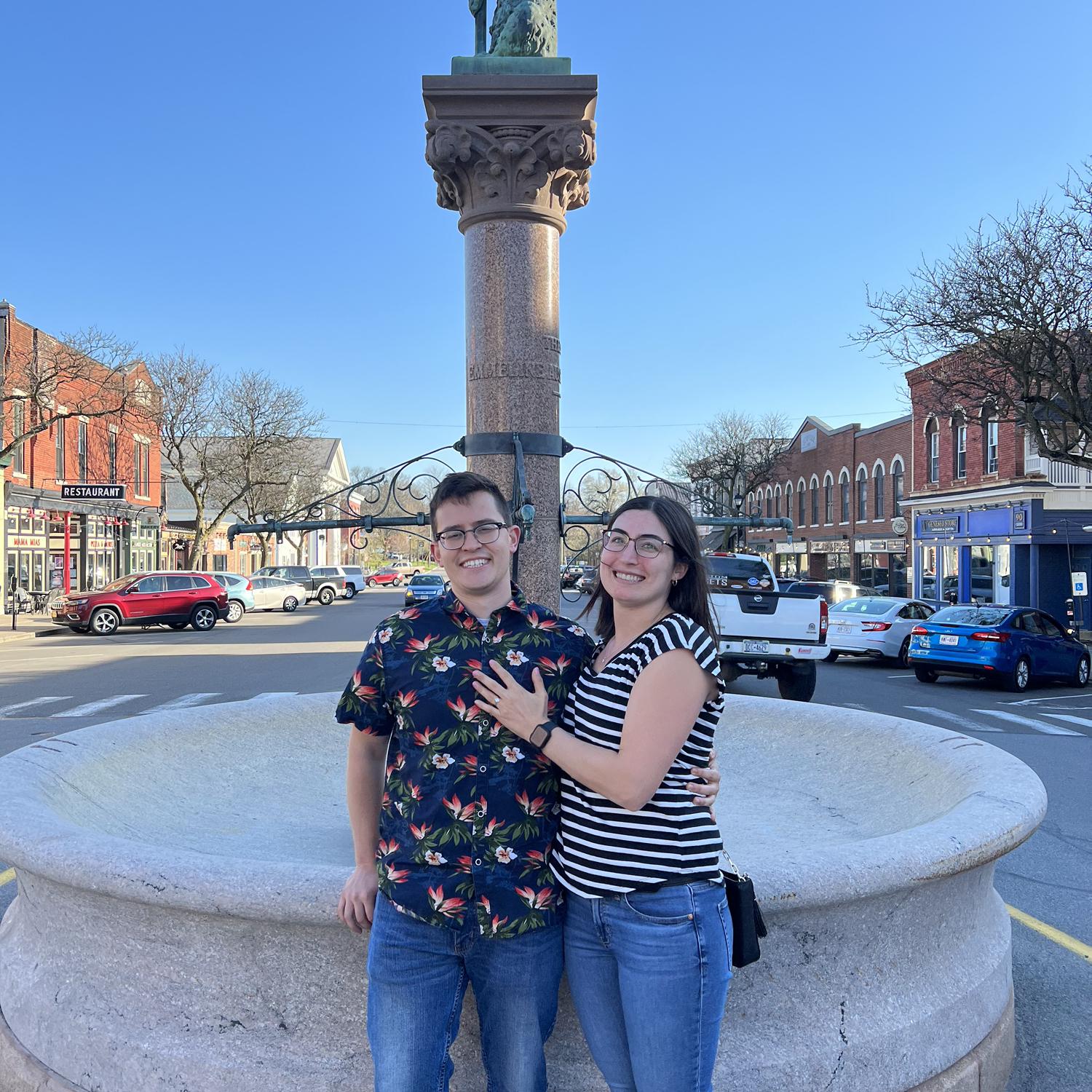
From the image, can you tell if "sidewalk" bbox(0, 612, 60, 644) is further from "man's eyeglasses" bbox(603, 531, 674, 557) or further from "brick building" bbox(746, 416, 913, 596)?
"brick building" bbox(746, 416, 913, 596)

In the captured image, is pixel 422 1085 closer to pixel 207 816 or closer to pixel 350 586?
pixel 207 816

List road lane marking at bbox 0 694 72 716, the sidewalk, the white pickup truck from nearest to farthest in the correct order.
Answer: road lane marking at bbox 0 694 72 716, the white pickup truck, the sidewalk

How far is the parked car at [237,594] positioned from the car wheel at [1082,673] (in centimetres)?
2574

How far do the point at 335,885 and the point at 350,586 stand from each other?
51.6m

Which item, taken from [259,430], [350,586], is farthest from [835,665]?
[350,586]

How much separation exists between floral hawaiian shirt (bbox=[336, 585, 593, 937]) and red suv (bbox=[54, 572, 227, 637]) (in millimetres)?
26659

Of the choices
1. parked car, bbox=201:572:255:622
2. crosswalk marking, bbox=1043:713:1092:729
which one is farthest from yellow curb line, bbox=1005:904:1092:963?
parked car, bbox=201:572:255:622

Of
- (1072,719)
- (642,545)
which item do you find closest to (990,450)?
(1072,719)

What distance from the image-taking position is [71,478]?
35188 mm

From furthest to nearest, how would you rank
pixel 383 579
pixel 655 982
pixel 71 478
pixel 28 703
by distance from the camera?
pixel 383 579 < pixel 71 478 < pixel 28 703 < pixel 655 982

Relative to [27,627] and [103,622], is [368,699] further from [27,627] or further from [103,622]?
[27,627]

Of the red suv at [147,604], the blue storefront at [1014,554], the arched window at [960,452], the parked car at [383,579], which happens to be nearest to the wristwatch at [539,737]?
the red suv at [147,604]

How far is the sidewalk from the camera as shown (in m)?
24.6

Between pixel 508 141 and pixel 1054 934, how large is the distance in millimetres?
4999
